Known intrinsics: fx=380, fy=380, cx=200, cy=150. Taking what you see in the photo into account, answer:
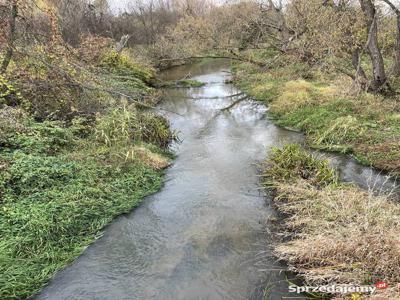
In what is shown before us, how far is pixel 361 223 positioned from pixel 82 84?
7168mm

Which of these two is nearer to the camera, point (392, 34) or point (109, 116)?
point (109, 116)

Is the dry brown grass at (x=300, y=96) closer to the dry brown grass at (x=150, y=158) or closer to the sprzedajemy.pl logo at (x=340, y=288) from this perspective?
the dry brown grass at (x=150, y=158)

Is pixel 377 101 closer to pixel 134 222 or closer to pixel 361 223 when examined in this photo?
pixel 361 223

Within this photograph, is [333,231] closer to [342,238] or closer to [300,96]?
Answer: [342,238]

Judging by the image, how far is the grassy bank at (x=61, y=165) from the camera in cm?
578

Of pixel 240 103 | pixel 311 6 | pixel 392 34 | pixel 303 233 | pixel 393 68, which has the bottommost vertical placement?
pixel 303 233

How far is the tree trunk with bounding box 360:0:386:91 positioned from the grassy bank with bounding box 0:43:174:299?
22.8ft

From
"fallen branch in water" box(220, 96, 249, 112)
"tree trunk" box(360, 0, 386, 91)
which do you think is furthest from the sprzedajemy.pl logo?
"fallen branch in water" box(220, 96, 249, 112)

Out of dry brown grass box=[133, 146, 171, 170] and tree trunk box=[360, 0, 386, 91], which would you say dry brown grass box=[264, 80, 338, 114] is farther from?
dry brown grass box=[133, 146, 171, 170]

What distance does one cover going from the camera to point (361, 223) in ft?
17.2

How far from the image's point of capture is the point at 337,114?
1111 cm

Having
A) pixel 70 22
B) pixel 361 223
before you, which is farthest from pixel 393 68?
pixel 70 22

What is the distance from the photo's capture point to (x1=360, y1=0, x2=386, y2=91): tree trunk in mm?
11625

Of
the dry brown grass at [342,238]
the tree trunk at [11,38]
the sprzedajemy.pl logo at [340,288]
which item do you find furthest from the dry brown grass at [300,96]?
the sprzedajemy.pl logo at [340,288]
